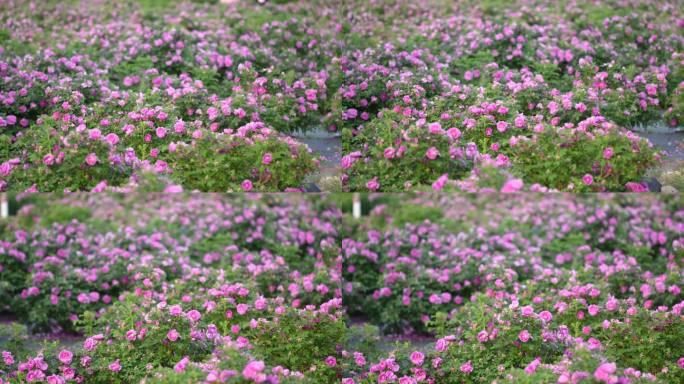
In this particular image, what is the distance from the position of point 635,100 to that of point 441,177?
117 cm

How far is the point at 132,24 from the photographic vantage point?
17.9 ft

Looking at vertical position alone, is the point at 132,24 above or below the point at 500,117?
above

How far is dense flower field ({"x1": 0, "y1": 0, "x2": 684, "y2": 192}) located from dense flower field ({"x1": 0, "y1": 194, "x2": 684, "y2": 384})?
0.47 meters

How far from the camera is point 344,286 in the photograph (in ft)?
16.4

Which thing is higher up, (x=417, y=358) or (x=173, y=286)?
(x=173, y=286)

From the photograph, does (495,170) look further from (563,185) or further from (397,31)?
(397,31)

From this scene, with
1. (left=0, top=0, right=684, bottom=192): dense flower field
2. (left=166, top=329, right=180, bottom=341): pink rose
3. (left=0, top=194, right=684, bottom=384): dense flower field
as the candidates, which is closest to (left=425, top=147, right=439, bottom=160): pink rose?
(left=0, top=0, right=684, bottom=192): dense flower field

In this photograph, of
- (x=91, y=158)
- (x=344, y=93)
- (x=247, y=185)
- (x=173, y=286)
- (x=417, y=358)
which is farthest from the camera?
(x=173, y=286)

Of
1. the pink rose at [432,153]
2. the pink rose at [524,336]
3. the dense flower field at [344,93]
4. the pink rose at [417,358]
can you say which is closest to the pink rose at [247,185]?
the dense flower field at [344,93]

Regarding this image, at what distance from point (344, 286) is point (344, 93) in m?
1.07

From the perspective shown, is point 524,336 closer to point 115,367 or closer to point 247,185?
point 247,185

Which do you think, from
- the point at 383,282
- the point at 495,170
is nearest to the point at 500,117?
the point at 495,170

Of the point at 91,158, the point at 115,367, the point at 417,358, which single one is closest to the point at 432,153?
the point at 417,358

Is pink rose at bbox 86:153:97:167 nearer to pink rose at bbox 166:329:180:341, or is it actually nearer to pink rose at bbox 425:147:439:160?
pink rose at bbox 166:329:180:341
